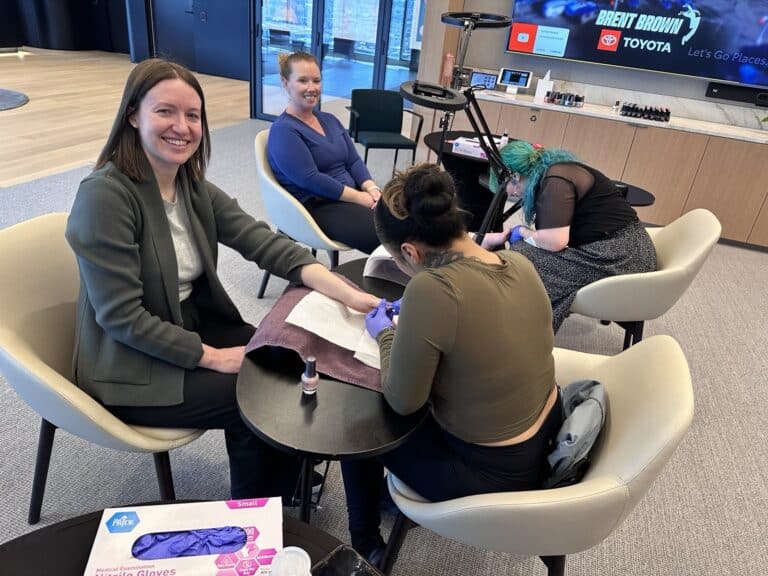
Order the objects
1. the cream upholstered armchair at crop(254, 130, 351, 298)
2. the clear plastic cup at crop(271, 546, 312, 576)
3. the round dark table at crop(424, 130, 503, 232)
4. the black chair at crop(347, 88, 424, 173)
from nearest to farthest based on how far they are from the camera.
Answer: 1. the clear plastic cup at crop(271, 546, 312, 576)
2. the cream upholstered armchair at crop(254, 130, 351, 298)
3. the round dark table at crop(424, 130, 503, 232)
4. the black chair at crop(347, 88, 424, 173)

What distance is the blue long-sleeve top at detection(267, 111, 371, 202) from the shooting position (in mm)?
2484

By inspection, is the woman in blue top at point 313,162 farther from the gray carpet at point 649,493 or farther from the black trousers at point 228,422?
the black trousers at point 228,422

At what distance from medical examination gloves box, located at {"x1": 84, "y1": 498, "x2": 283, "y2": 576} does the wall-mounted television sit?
472 centimetres

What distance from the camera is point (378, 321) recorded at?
4.28 feet

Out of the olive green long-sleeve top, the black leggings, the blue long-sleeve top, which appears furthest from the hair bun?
the blue long-sleeve top

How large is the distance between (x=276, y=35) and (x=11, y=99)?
10.1 ft

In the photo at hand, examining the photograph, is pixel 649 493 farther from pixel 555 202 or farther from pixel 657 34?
pixel 657 34

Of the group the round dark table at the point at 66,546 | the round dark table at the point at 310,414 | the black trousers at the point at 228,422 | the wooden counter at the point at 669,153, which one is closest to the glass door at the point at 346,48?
the wooden counter at the point at 669,153

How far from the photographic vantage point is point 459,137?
11.5 ft

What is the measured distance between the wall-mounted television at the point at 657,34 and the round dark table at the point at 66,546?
471 centimetres

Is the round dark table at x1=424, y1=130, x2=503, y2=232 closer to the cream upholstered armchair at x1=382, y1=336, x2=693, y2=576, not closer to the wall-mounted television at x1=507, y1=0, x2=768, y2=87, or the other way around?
the wall-mounted television at x1=507, y1=0, x2=768, y2=87

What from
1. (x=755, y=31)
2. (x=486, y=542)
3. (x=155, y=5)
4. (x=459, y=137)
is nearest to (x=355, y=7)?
(x=459, y=137)

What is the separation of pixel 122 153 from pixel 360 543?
1.20 meters

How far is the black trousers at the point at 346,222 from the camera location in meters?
2.51
